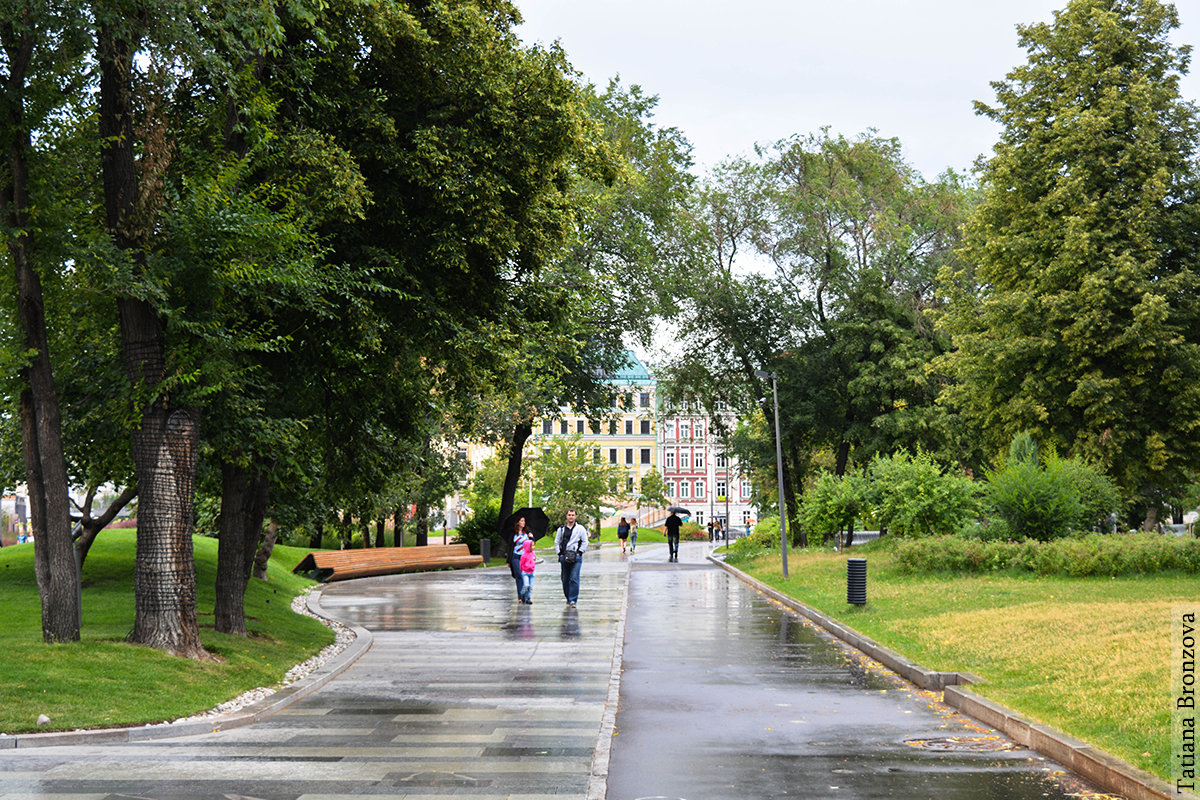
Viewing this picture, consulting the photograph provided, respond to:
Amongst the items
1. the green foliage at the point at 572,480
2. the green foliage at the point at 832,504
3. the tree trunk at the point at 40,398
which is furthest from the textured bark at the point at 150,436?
the green foliage at the point at 572,480

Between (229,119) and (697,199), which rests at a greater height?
(697,199)

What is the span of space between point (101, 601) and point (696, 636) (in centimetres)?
968

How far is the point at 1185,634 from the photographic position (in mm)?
12031

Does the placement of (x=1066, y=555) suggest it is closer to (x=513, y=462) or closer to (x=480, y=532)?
(x=513, y=462)

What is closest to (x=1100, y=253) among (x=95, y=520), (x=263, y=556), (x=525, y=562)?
(x=525, y=562)

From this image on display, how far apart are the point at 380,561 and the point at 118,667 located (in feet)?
81.1

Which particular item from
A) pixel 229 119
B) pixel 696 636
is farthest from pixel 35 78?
pixel 696 636

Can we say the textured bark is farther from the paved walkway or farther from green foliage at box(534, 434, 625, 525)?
green foliage at box(534, 434, 625, 525)

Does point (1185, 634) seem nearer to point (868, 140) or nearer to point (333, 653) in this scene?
point (333, 653)

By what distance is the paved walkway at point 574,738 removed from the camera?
307 inches

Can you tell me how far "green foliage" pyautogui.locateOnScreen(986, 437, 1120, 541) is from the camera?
27188mm

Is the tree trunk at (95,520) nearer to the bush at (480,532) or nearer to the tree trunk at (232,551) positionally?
the tree trunk at (232,551)

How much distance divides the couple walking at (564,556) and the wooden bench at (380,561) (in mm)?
9751

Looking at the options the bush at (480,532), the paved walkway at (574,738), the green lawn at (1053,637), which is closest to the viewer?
the paved walkway at (574,738)
